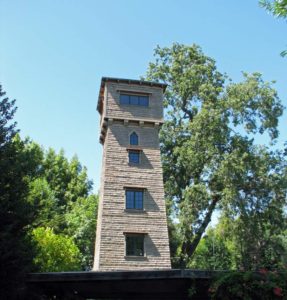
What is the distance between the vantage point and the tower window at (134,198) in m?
26.0

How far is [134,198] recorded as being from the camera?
2623 cm

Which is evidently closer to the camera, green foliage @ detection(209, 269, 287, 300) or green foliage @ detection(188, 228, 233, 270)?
green foliage @ detection(209, 269, 287, 300)

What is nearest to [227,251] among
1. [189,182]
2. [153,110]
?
[189,182]

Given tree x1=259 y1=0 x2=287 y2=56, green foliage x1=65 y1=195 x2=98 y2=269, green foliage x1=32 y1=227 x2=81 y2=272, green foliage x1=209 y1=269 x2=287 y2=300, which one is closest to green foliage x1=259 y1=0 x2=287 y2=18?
tree x1=259 y1=0 x2=287 y2=56

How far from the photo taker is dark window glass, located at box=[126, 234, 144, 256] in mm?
24686

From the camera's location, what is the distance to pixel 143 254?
24672 millimetres

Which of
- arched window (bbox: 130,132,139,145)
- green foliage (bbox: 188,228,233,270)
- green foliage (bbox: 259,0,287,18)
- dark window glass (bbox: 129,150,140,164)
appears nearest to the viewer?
green foliage (bbox: 259,0,287,18)

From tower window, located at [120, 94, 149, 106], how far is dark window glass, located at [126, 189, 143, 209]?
243 inches

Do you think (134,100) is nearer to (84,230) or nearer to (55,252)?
(55,252)

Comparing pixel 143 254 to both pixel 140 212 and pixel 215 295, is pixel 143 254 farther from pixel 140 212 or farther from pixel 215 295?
pixel 215 295

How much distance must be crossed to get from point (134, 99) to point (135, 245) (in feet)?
32.4

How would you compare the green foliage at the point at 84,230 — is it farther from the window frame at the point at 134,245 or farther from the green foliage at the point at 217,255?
the green foliage at the point at 217,255

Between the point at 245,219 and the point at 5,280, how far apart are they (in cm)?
1999

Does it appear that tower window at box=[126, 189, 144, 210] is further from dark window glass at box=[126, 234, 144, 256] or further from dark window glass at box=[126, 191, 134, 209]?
dark window glass at box=[126, 234, 144, 256]
